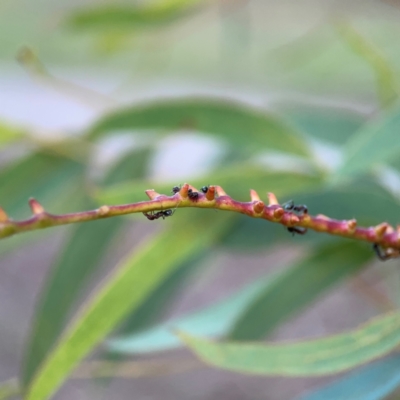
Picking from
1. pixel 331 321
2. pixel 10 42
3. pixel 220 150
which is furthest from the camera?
pixel 10 42

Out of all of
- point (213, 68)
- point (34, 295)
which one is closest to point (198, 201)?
point (34, 295)

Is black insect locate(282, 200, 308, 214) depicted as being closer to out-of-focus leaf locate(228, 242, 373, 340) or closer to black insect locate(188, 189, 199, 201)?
black insect locate(188, 189, 199, 201)

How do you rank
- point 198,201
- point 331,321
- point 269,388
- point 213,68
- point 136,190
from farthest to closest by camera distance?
point 213,68 → point 331,321 → point 269,388 → point 136,190 → point 198,201

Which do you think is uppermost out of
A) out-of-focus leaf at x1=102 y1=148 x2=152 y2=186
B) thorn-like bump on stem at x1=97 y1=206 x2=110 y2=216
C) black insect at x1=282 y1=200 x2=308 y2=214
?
out-of-focus leaf at x1=102 y1=148 x2=152 y2=186

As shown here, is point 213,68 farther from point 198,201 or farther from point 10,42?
point 198,201

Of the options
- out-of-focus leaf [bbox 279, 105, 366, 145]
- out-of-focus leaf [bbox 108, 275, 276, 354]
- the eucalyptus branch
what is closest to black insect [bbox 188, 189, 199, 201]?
the eucalyptus branch
